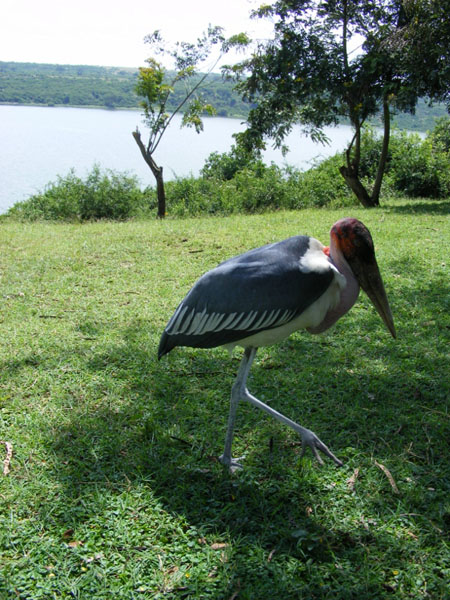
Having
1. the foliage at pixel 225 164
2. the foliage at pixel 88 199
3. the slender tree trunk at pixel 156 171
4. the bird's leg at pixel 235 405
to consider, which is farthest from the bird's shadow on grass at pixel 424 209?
the foliage at pixel 225 164

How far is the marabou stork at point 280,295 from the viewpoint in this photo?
2408 mm

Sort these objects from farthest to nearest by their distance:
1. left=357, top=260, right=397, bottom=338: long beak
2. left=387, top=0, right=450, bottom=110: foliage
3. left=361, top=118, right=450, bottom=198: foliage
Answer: left=361, top=118, right=450, bottom=198: foliage < left=387, top=0, right=450, bottom=110: foliage < left=357, top=260, right=397, bottom=338: long beak

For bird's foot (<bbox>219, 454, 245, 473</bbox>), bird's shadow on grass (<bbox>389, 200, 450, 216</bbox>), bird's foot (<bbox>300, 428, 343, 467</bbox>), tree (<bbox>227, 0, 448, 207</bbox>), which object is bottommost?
bird's foot (<bbox>219, 454, 245, 473</bbox>)

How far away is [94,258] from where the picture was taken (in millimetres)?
6133

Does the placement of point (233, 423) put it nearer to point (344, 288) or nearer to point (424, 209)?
point (344, 288)

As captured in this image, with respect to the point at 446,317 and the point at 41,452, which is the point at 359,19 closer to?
the point at 446,317

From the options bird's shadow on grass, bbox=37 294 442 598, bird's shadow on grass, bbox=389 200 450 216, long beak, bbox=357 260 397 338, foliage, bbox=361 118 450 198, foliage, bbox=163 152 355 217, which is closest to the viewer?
bird's shadow on grass, bbox=37 294 442 598

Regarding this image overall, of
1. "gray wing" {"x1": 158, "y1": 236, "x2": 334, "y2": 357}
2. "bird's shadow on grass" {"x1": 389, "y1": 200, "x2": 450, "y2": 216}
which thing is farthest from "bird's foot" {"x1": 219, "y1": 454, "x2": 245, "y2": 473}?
"bird's shadow on grass" {"x1": 389, "y1": 200, "x2": 450, "y2": 216}

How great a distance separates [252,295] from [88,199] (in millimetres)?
11237

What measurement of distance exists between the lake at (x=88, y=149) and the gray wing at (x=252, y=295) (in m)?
9.42

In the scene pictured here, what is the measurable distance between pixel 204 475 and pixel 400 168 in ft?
41.0

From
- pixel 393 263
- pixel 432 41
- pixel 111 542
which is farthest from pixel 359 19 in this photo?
pixel 111 542

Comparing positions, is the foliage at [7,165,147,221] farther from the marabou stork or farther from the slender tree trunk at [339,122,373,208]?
the marabou stork

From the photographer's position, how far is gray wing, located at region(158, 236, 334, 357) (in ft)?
7.87
